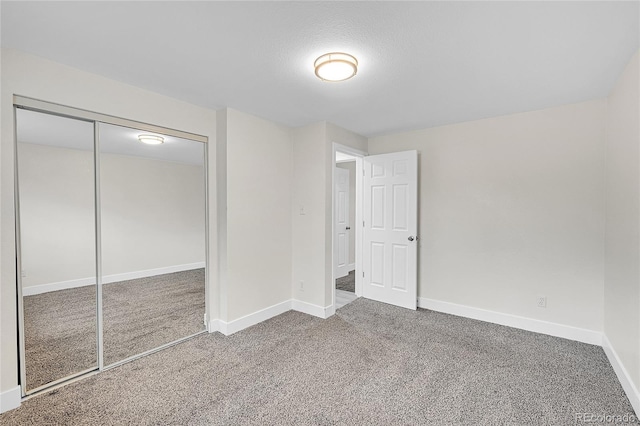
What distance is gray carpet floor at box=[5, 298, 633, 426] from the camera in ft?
6.03

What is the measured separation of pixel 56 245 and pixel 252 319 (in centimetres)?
192

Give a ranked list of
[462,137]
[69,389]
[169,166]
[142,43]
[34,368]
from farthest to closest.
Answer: [462,137] < [169,166] < [34,368] < [69,389] < [142,43]

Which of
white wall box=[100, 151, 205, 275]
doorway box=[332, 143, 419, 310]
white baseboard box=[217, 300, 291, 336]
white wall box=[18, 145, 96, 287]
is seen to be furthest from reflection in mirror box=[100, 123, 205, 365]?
doorway box=[332, 143, 419, 310]

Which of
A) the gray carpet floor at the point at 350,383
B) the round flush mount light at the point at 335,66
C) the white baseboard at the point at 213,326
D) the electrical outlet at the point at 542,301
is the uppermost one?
the round flush mount light at the point at 335,66

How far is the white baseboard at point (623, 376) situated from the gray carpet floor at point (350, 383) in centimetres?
5

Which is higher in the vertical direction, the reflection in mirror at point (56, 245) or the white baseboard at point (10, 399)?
the reflection in mirror at point (56, 245)

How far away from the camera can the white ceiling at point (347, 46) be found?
1.52 meters

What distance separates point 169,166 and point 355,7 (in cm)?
235

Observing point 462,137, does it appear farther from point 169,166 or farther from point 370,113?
point 169,166

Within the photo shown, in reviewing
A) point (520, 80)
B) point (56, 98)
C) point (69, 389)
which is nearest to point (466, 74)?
point (520, 80)

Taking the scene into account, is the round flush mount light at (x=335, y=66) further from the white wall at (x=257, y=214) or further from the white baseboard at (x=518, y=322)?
the white baseboard at (x=518, y=322)

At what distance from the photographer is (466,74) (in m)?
2.24

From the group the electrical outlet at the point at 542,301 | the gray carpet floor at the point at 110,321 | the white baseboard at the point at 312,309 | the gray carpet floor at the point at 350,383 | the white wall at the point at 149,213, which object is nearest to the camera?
the gray carpet floor at the point at 350,383

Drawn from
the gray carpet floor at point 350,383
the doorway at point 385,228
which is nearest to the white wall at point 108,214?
the gray carpet floor at point 350,383
